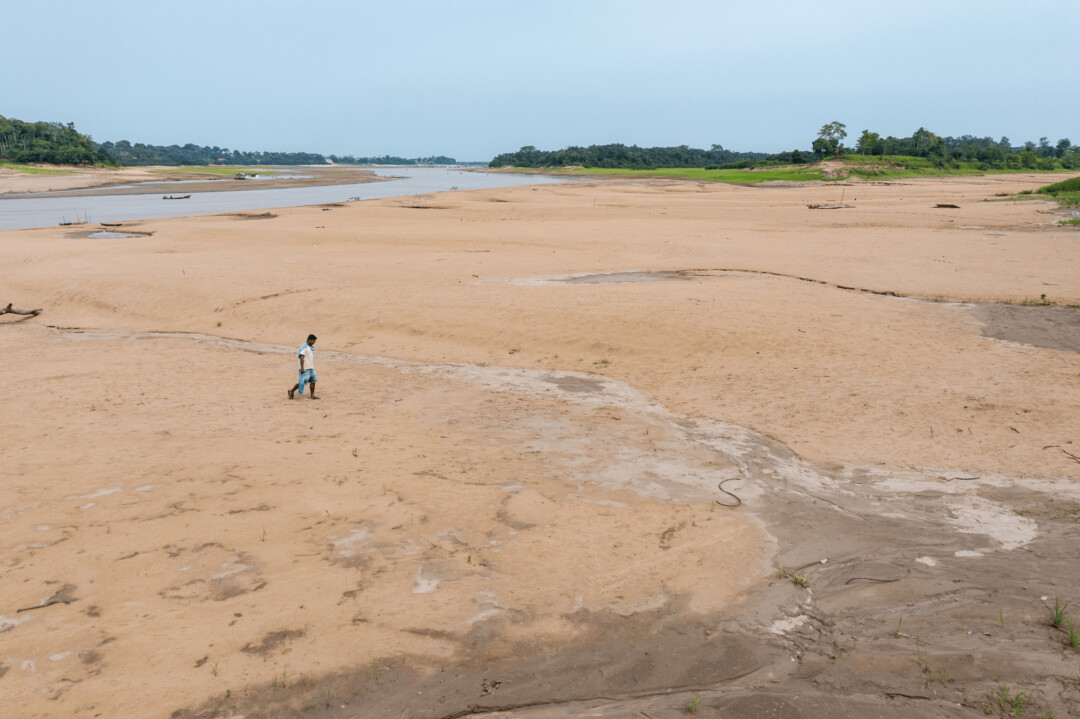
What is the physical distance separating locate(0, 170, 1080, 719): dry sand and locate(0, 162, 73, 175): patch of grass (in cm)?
8460

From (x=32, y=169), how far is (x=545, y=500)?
4231 inches

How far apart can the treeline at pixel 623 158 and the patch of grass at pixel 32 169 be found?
94.8 meters

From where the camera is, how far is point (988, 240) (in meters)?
29.1

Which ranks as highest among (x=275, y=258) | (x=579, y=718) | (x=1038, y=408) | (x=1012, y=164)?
(x=1012, y=164)

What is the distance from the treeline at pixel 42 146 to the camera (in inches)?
3708

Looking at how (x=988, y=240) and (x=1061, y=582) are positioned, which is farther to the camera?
(x=988, y=240)

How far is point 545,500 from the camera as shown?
361 inches

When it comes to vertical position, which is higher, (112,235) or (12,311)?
(112,235)

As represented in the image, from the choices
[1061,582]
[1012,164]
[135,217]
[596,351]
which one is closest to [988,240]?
[596,351]

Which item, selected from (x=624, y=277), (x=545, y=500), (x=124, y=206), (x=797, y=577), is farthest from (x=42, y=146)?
(x=797, y=577)

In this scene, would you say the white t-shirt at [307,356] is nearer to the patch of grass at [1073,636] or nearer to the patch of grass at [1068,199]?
the patch of grass at [1073,636]

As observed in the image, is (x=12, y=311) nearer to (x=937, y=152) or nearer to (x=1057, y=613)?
(x=1057, y=613)

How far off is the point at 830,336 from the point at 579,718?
518 inches

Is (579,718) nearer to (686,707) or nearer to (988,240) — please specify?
(686,707)
